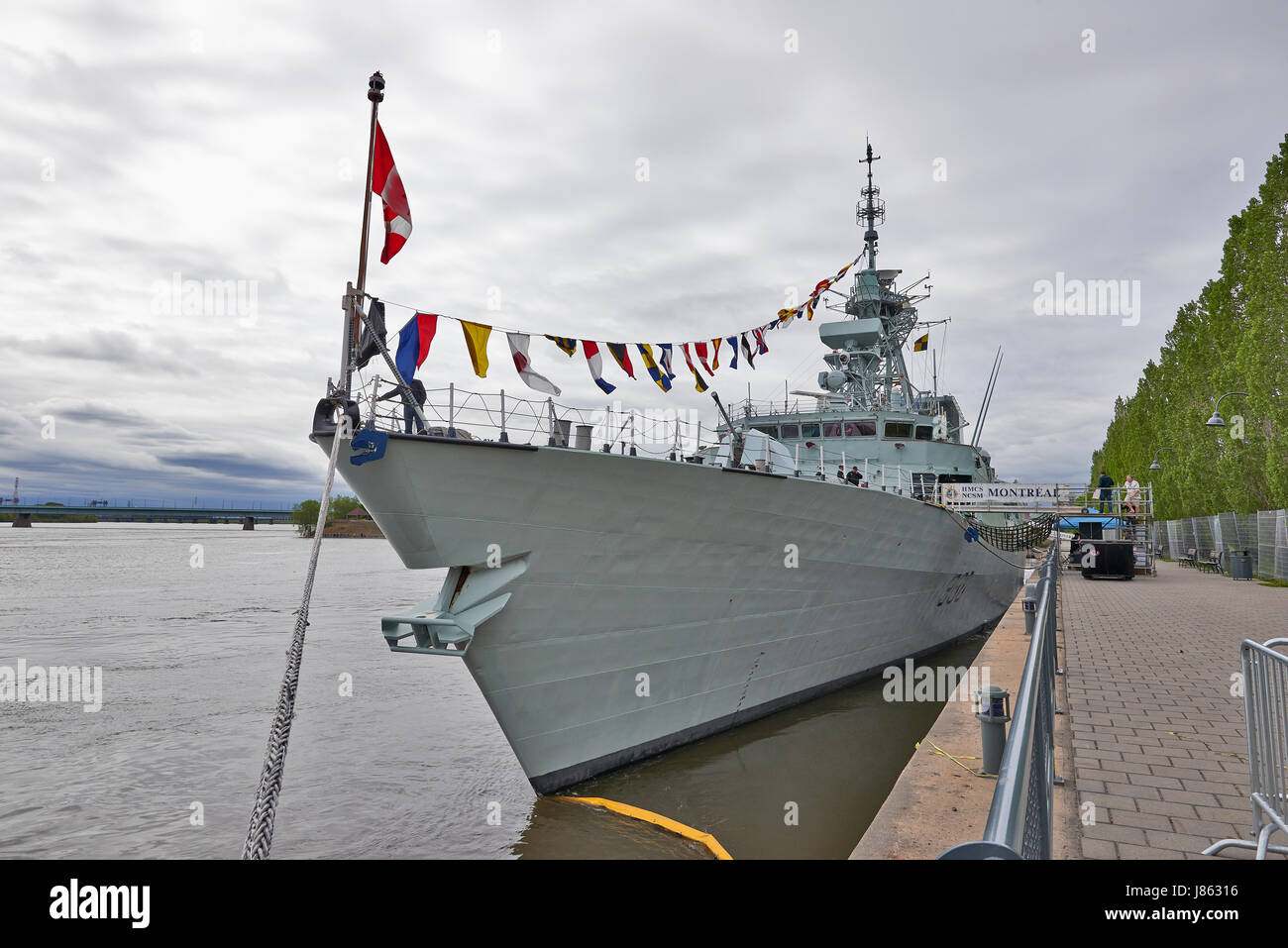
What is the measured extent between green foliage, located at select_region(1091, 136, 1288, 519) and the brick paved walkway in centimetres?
1080

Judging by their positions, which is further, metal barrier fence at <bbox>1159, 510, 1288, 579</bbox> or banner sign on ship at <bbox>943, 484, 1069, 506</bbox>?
metal barrier fence at <bbox>1159, 510, 1288, 579</bbox>

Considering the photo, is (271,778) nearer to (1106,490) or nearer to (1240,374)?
(1106,490)

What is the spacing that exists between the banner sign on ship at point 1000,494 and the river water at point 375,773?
117 inches

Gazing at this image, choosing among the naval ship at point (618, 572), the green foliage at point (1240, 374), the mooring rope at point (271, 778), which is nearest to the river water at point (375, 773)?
the naval ship at point (618, 572)

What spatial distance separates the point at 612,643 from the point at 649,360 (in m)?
3.04

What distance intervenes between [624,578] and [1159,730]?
165 inches

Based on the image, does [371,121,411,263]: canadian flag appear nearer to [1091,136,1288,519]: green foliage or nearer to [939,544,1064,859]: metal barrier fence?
[939,544,1064,859]: metal barrier fence

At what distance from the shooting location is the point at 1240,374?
20.8 meters

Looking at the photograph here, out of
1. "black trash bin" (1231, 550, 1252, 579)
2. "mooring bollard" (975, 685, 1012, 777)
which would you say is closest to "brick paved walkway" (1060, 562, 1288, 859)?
"mooring bollard" (975, 685, 1012, 777)

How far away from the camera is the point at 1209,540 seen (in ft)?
82.4

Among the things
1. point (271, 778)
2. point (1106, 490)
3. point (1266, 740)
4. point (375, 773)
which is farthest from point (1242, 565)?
point (271, 778)

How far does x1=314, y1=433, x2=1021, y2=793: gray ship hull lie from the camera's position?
18.3 feet

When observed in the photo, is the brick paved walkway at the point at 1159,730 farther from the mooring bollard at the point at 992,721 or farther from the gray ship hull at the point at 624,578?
the gray ship hull at the point at 624,578
